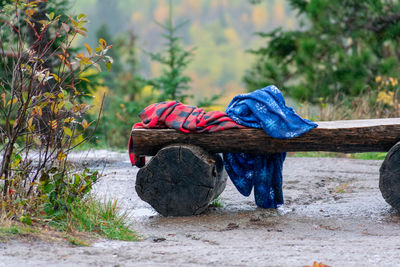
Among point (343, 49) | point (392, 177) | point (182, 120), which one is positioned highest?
point (343, 49)

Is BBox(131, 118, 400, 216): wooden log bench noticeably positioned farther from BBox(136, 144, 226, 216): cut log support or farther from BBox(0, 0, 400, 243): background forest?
BBox(0, 0, 400, 243): background forest

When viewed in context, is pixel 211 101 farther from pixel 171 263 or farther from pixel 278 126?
pixel 171 263

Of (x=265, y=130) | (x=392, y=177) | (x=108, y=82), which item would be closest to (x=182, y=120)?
(x=265, y=130)

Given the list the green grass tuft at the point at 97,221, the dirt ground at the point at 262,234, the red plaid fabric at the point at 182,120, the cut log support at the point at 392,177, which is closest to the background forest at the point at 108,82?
the green grass tuft at the point at 97,221

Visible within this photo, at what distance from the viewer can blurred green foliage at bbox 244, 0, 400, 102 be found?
14430mm

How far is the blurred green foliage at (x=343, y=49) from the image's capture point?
14.4 m

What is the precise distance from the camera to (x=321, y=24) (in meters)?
15.0

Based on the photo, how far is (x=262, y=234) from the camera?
462 cm

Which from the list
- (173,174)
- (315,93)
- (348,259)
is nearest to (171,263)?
(348,259)

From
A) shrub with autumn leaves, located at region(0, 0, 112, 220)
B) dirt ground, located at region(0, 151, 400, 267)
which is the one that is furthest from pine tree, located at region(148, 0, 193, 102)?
shrub with autumn leaves, located at region(0, 0, 112, 220)

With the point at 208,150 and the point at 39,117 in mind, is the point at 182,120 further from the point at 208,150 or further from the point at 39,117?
the point at 39,117

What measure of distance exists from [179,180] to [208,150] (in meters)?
0.42

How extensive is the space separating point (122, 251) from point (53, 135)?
4.64 ft

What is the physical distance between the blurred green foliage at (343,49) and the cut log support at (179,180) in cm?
942
